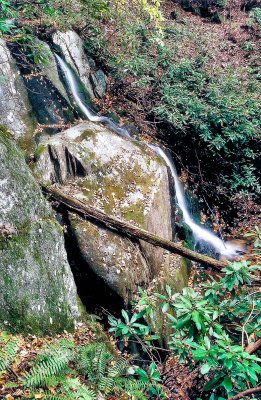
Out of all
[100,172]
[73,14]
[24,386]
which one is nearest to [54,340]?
[24,386]

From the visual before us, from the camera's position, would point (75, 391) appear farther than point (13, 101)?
No

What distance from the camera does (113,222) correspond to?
5477 millimetres

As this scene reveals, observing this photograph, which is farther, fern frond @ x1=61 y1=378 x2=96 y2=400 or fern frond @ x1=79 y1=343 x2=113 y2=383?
fern frond @ x1=79 y1=343 x2=113 y2=383

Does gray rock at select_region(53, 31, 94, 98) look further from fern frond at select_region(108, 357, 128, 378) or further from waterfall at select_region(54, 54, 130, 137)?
fern frond at select_region(108, 357, 128, 378)

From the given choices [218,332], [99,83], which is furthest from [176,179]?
[218,332]

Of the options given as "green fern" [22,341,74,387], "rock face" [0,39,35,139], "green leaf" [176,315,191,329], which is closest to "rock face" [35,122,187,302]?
"rock face" [0,39,35,139]

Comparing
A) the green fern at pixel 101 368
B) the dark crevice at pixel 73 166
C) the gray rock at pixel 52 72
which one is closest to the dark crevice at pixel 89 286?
the dark crevice at pixel 73 166

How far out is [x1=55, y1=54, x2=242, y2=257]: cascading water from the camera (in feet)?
26.5

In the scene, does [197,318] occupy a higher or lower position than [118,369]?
higher

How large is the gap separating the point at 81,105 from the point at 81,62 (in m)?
1.65

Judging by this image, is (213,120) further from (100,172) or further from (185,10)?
(185,10)

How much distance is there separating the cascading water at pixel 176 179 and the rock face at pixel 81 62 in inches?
19.1

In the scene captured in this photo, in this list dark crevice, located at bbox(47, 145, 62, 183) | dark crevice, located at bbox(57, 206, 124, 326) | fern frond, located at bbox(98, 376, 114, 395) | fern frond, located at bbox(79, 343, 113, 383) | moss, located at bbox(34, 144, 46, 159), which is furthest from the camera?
dark crevice, located at bbox(47, 145, 62, 183)

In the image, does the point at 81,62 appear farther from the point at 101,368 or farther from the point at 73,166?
the point at 101,368
